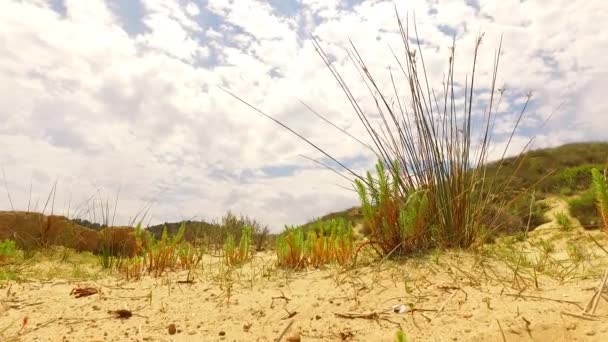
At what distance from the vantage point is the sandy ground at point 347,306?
185cm

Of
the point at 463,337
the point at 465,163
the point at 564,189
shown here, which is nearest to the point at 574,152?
the point at 564,189

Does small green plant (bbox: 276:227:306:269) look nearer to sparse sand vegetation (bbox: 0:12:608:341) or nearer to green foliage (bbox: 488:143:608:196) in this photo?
sparse sand vegetation (bbox: 0:12:608:341)

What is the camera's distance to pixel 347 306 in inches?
87.6

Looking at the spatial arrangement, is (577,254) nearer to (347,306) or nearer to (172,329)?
(347,306)

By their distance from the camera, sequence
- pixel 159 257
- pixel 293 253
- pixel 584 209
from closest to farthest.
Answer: pixel 293 253
pixel 159 257
pixel 584 209

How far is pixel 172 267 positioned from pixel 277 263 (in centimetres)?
91

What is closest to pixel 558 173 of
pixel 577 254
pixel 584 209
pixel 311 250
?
pixel 584 209

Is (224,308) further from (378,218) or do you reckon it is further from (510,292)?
(510,292)

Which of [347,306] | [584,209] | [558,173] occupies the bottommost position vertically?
[347,306]

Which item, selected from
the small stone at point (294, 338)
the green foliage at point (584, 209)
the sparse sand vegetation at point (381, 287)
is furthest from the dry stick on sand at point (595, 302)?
the green foliage at point (584, 209)

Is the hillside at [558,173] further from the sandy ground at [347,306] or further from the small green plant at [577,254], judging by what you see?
the sandy ground at [347,306]

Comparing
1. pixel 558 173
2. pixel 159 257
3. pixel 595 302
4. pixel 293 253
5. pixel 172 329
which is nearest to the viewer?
pixel 595 302

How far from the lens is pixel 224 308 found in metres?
2.44

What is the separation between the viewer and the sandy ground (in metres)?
1.85
